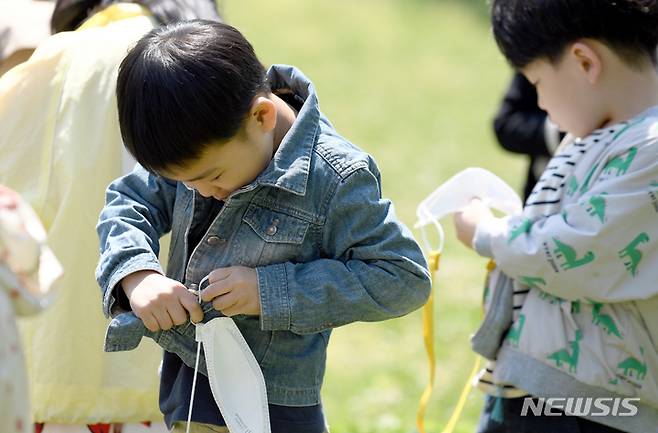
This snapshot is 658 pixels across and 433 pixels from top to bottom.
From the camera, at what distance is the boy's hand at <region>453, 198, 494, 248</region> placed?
9.91 ft

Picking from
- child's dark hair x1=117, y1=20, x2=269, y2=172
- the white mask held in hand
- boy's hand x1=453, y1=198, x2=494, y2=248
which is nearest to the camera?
child's dark hair x1=117, y1=20, x2=269, y2=172

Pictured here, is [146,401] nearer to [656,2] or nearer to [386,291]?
[386,291]

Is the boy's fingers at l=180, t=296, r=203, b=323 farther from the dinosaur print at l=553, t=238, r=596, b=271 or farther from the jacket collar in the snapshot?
the dinosaur print at l=553, t=238, r=596, b=271

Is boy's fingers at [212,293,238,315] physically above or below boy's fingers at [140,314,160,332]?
above

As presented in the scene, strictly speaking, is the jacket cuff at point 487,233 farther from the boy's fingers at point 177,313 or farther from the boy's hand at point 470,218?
the boy's fingers at point 177,313

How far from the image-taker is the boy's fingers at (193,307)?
7.33 feet

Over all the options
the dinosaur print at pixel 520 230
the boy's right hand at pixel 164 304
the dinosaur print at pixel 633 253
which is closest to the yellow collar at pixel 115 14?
the boy's right hand at pixel 164 304

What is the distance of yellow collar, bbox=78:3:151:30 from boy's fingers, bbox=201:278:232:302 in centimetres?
101

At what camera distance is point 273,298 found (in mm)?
2240

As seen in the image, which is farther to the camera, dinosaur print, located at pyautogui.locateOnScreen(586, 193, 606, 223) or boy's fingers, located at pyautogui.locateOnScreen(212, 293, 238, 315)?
dinosaur print, located at pyautogui.locateOnScreen(586, 193, 606, 223)

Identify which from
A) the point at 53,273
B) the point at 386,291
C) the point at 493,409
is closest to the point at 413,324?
the point at 493,409

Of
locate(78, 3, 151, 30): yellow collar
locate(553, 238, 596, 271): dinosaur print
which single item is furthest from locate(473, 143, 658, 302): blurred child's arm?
locate(78, 3, 151, 30): yellow collar

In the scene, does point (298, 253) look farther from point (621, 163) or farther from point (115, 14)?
point (115, 14)

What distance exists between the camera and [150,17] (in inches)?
116
